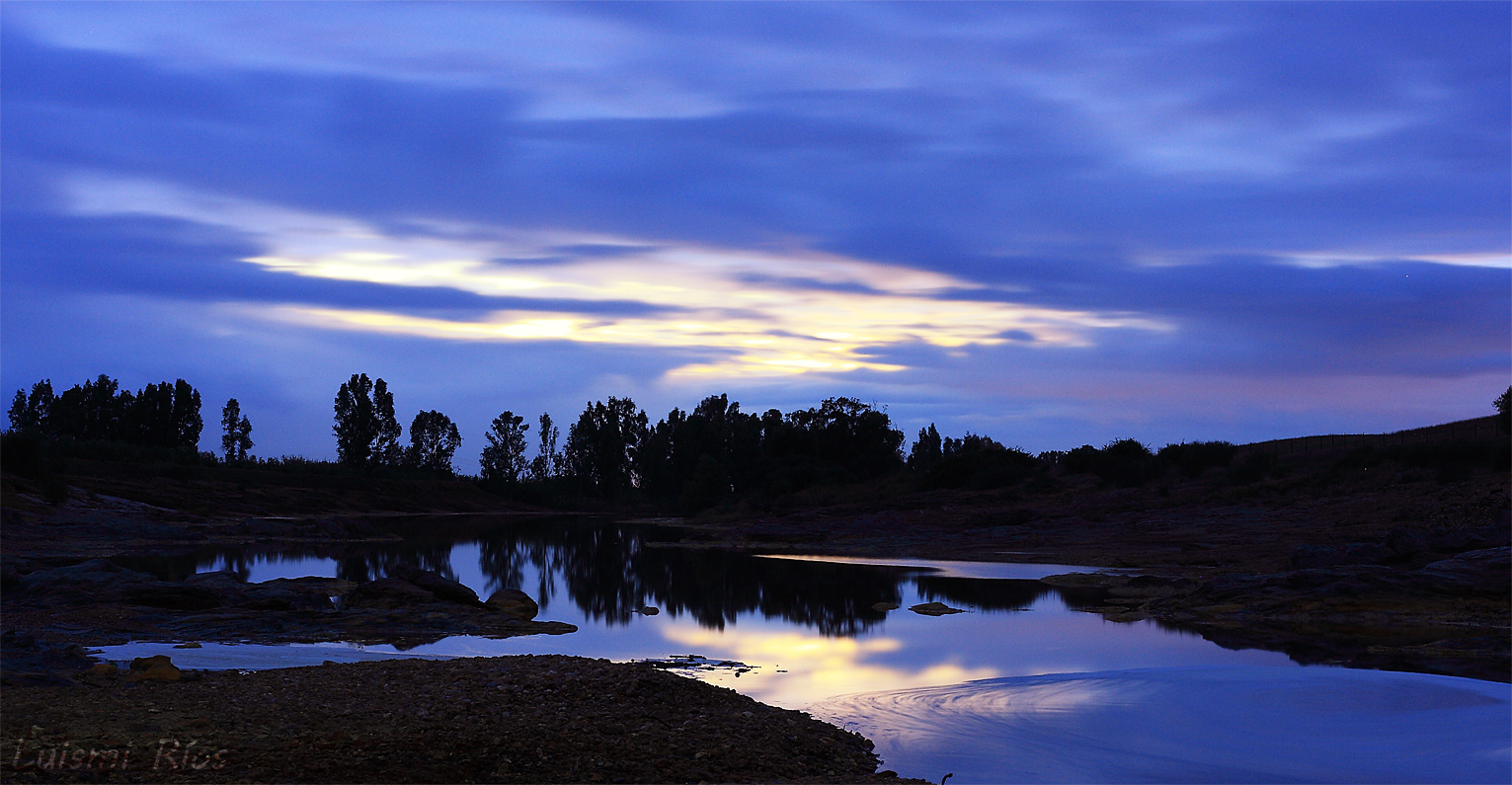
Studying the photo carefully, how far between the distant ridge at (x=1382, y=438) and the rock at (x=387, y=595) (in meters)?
54.5

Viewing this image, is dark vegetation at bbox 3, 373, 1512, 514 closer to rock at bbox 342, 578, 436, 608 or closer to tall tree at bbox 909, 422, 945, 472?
tall tree at bbox 909, 422, 945, 472

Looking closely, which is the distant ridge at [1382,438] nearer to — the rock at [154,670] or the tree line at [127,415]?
the rock at [154,670]

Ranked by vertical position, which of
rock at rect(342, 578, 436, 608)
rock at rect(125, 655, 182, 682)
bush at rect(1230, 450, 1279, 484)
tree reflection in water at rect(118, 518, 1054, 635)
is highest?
bush at rect(1230, 450, 1279, 484)

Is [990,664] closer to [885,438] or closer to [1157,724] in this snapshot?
[1157,724]

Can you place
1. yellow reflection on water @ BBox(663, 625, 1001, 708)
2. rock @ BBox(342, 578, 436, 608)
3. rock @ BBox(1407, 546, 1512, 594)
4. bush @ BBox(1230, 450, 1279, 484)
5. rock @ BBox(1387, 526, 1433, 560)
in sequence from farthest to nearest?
bush @ BBox(1230, 450, 1279, 484), rock @ BBox(1387, 526, 1433, 560), rock @ BBox(342, 578, 436, 608), rock @ BBox(1407, 546, 1512, 594), yellow reflection on water @ BBox(663, 625, 1001, 708)

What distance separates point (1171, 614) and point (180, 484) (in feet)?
234

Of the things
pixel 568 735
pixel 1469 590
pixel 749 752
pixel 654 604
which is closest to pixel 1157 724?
pixel 749 752

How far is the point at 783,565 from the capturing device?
140 feet

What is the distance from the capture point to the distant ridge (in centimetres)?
6047

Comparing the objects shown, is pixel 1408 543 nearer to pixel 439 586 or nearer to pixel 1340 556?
pixel 1340 556

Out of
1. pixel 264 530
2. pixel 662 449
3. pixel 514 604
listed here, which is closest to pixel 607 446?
pixel 662 449

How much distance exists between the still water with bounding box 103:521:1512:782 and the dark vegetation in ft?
98.5

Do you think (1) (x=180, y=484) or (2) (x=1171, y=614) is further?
(1) (x=180, y=484)

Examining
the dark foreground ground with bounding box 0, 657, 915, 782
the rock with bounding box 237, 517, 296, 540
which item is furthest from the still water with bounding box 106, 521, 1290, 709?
the rock with bounding box 237, 517, 296, 540
